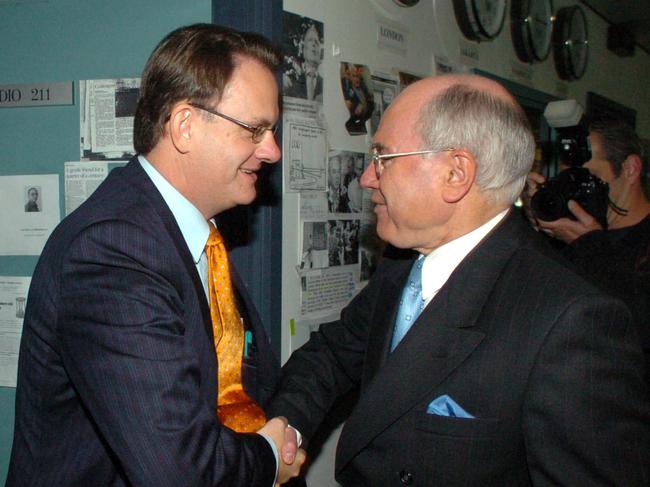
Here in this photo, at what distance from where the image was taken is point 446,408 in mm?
1286

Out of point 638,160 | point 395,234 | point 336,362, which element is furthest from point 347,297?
point 638,160

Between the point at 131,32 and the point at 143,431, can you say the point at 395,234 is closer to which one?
the point at 143,431

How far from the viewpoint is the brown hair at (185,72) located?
1432 millimetres

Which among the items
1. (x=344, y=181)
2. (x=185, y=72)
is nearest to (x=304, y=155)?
(x=344, y=181)

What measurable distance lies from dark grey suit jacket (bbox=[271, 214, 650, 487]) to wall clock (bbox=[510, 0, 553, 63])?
2588 millimetres

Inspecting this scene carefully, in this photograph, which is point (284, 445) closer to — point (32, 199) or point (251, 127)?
point (251, 127)

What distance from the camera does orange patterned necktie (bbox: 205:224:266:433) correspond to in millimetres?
1482

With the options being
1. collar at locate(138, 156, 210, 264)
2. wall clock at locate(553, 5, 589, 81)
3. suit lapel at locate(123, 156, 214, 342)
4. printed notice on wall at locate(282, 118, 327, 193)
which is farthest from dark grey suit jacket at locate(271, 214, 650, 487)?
wall clock at locate(553, 5, 589, 81)

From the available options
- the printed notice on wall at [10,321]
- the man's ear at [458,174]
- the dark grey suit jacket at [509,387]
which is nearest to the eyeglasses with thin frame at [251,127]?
the man's ear at [458,174]

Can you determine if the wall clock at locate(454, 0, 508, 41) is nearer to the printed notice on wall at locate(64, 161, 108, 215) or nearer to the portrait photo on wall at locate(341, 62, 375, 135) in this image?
the portrait photo on wall at locate(341, 62, 375, 135)

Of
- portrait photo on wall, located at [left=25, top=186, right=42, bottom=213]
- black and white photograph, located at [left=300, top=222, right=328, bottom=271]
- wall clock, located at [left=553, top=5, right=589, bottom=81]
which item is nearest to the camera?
portrait photo on wall, located at [left=25, top=186, right=42, bottom=213]

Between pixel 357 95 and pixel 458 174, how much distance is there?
113cm

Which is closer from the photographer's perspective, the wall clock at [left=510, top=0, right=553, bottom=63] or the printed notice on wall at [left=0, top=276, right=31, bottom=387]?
the printed notice on wall at [left=0, top=276, right=31, bottom=387]

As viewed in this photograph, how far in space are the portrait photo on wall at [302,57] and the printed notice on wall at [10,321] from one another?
1.12 m
